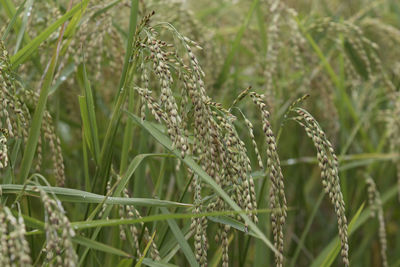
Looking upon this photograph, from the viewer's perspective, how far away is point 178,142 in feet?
4.07

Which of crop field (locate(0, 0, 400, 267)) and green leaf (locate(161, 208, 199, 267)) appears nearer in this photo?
crop field (locate(0, 0, 400, 267))

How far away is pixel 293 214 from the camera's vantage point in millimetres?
2764

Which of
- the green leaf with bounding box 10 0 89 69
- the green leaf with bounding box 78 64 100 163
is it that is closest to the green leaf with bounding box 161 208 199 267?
the green leaf with bounding box 78 64 100 163

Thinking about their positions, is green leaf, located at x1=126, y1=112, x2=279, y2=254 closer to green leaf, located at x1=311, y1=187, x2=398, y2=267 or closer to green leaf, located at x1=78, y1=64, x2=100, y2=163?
green leaf, located at x1=78, y1=64, x2=100, y2=163

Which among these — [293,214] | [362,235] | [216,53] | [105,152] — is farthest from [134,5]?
[362,235]

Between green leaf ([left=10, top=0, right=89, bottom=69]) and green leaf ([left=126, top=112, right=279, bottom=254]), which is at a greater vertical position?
green leaf ([left=10, top=0, right=89, bottom=69])

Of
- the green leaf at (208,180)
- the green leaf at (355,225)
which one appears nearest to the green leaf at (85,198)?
the green leaf at (208,180)

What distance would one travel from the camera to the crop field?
1273 millimetres

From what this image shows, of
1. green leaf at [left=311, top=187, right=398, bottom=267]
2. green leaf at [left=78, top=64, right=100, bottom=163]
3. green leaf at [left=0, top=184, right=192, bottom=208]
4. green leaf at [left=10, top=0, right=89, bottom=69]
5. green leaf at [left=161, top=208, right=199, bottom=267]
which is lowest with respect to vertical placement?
green leaf at [left=311, top=187, right=398, bottom=267]

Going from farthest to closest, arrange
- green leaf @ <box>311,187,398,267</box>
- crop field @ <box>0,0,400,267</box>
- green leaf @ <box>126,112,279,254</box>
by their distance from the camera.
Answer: green leaf @ <box>311,187,398,267</box>
crop field @ <box>0,0,400,267</box>
green leaf @ <box>126,112,279,254</box>

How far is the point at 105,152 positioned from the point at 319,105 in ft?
6.97

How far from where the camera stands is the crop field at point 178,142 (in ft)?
4.18

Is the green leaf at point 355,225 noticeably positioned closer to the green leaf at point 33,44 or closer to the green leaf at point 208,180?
the green leaf at point 208,180

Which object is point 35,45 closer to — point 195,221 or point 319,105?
point 195,221
